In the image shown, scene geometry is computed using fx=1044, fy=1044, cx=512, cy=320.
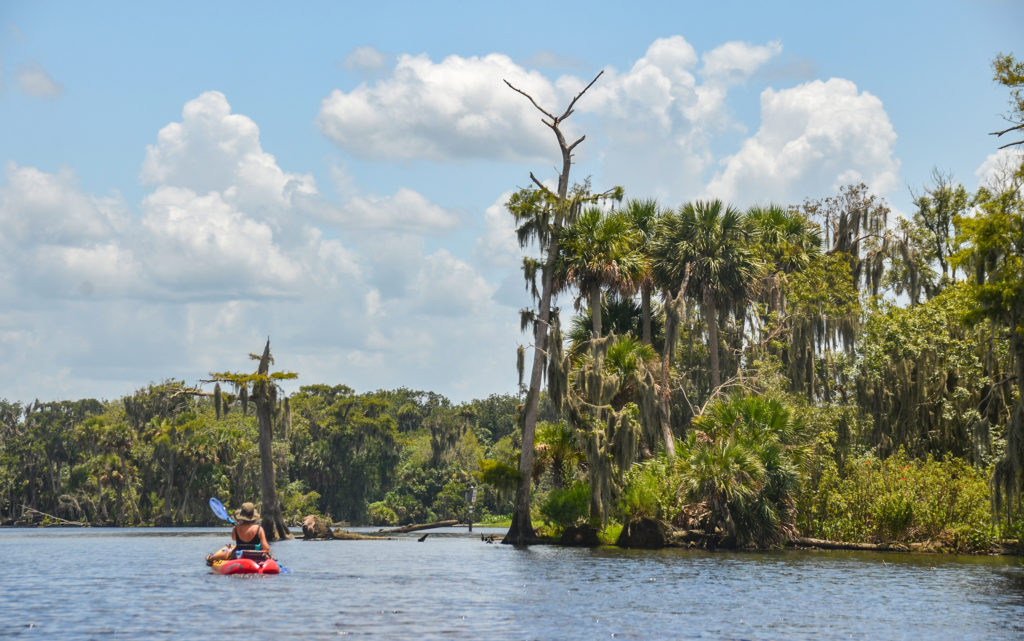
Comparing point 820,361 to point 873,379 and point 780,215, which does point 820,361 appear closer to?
point 873,379

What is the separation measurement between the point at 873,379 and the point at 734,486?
11.1 m

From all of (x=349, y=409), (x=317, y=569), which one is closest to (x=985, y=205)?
(x=317, y=569)

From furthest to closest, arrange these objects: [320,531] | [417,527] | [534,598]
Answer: [417,527] < [320,531] < [534,598]

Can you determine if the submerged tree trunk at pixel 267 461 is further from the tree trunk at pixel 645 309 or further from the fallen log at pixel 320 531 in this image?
the tree trunk at pixel 645 309

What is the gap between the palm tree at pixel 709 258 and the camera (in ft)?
156

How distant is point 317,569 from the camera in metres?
31.7


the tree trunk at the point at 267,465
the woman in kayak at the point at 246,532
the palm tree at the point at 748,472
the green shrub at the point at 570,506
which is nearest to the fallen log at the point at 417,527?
the tree trunk at the point at 267,465

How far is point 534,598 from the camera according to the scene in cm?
2288

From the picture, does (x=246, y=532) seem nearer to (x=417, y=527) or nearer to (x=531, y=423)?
(x=531, y=423)

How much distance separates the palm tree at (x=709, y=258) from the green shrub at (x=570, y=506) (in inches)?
314

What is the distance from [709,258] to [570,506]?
42.5 ft

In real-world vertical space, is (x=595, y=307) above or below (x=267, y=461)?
above

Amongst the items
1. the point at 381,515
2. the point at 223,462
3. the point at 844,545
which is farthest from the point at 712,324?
the point at 381,515

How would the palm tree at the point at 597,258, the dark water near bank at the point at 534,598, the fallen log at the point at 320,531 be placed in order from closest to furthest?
the dark water near bank at the point at 534,598 → the palm tree at the point at 597,258 → the fallen log at the point at 320,531
